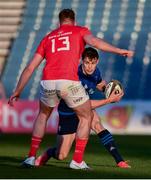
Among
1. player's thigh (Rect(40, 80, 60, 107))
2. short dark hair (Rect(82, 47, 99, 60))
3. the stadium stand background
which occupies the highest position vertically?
short dark hair (Rect(82, 47, 99, 60))

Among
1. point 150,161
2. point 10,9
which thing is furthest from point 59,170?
point 10,9

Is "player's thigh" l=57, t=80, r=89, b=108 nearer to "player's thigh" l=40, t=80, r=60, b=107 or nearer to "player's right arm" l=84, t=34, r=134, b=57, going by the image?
"player's thigh" l=40, t=80, r=60, b=107

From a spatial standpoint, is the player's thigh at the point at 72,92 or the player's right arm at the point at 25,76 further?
the player's right arm at the point at 25,76

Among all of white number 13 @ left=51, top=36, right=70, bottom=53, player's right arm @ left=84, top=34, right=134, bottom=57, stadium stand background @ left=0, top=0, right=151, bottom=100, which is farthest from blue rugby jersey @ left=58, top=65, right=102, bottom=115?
stadium stand background @ left=0, top=0, right=151, bottom=100

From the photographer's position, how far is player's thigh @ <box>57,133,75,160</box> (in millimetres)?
9031

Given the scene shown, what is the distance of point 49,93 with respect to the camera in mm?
8398

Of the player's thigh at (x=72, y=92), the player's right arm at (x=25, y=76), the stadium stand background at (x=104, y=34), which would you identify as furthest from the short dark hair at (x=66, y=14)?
the stadium stand background at (x=104, y=34)

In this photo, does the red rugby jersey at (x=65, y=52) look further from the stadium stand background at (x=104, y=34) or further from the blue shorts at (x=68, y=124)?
the stadium stand background at (x=104, y=34)

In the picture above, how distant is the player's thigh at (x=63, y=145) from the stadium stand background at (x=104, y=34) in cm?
1936

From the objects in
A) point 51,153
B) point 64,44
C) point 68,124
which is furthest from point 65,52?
point 51,153

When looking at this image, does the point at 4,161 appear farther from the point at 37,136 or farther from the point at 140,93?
the point at 140,93

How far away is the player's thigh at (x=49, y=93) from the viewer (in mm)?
8375

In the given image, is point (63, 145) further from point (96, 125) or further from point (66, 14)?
point (66, 14)

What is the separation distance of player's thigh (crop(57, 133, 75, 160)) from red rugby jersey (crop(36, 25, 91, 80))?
3.24ft
